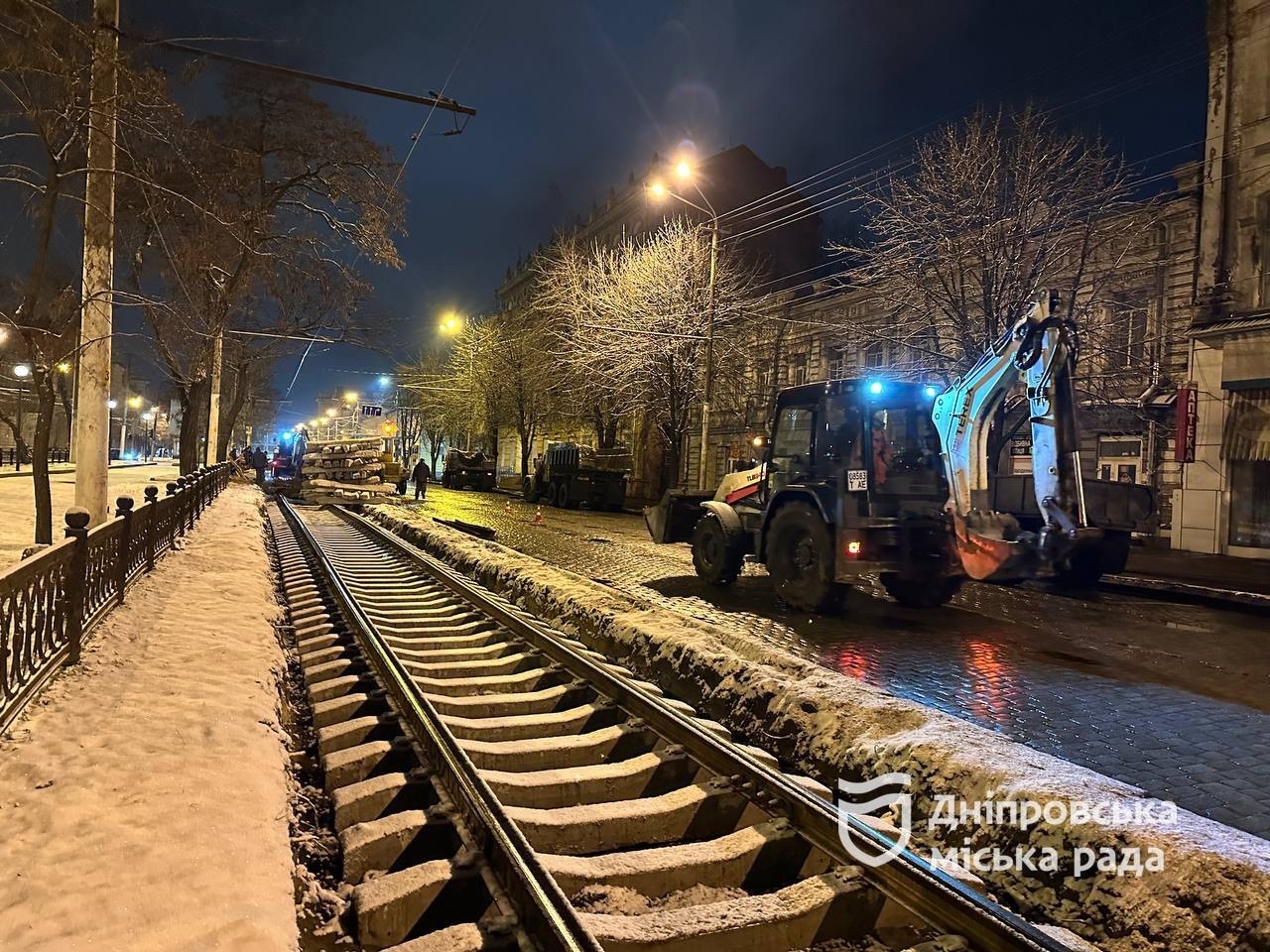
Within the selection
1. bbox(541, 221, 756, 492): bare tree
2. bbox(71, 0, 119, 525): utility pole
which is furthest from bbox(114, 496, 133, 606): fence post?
bbox(541, 221, 756, 492): bare tree

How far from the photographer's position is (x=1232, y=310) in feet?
60.2

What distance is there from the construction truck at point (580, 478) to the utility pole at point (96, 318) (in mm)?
24380

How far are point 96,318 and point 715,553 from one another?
8.64 meters

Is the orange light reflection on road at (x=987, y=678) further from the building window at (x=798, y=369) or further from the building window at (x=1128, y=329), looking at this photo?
the building window at (x=798, y=369)

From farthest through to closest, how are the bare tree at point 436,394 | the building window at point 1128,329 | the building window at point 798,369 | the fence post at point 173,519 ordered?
the bare tree at point 436,394 → the building window at point 798,369 → the building window at point 1128,329 → the fence post at point 173,519

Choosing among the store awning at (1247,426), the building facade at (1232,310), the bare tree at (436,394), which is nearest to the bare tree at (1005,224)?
the building facade at (1232,310)

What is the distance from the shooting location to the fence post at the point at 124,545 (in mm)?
7602

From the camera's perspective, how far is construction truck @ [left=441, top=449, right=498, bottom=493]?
1850 inches

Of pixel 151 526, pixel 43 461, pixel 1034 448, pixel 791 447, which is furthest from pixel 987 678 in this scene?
pixel 43 461

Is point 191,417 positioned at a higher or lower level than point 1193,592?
higher

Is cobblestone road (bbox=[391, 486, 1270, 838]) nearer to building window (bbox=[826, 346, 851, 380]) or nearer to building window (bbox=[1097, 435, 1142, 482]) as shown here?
building window (bbox=[1097, 435, 1142, 482])

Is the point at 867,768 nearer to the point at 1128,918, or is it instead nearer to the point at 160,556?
the point at 1128,918

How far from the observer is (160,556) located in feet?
35.3

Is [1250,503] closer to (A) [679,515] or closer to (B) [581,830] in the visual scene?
(A) [679,515]
